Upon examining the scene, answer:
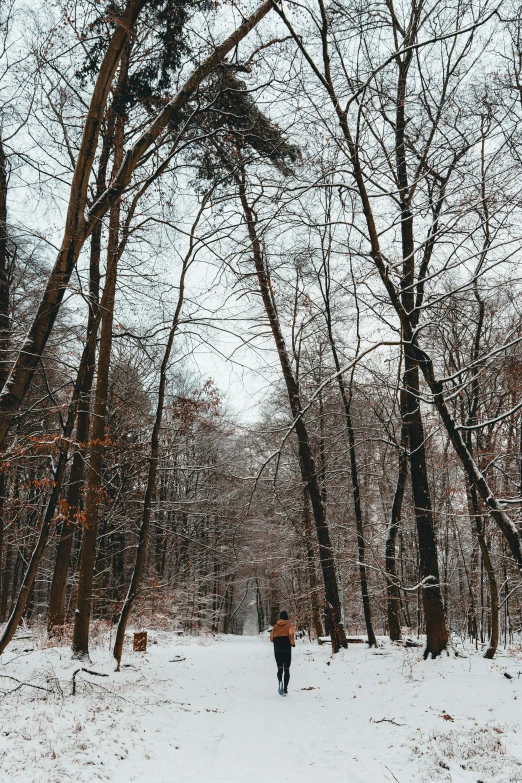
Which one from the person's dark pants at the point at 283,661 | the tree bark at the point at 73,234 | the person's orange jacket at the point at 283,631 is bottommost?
the person's dark pants at the point at 283,661

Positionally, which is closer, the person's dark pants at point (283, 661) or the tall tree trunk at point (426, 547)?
the tall tree trunk at point (426, 547)

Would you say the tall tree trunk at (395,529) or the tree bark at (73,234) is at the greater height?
the tree bark at (73,234)

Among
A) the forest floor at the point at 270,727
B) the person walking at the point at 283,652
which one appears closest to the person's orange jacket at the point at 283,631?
the person walking at the point at 283,652

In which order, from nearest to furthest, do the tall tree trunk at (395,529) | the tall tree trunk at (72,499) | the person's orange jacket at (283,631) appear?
the person's orange jacket at (283,631) < the tall tree trunk at (72,499) < the tall tree trunk at (395,529)

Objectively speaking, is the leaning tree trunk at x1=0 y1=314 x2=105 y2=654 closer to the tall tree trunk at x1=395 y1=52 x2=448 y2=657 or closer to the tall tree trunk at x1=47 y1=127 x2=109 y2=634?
the tall tree trunk at x1=47 y1=127 x2=109 y2=634

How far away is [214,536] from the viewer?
26.5 m

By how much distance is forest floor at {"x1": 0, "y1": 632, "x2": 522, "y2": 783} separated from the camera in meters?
4.45

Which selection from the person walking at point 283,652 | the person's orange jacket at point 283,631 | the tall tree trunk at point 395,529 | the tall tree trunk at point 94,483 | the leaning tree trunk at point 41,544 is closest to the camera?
the leaning tree trunk at point 41,544

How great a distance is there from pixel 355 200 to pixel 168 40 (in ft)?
10.5

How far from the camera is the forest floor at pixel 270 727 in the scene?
14.6ft

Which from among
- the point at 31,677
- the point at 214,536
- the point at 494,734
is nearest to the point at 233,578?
the point at 214,536

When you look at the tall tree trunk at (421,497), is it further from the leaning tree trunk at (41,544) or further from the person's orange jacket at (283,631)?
the leaning tree trunk at (41,544)

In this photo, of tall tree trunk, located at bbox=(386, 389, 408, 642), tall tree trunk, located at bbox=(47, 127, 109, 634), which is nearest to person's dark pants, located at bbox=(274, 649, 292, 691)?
tall tree trunk, located at bbox=(386, 389, 408, 642)

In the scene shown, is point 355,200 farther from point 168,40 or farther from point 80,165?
point 80,165
